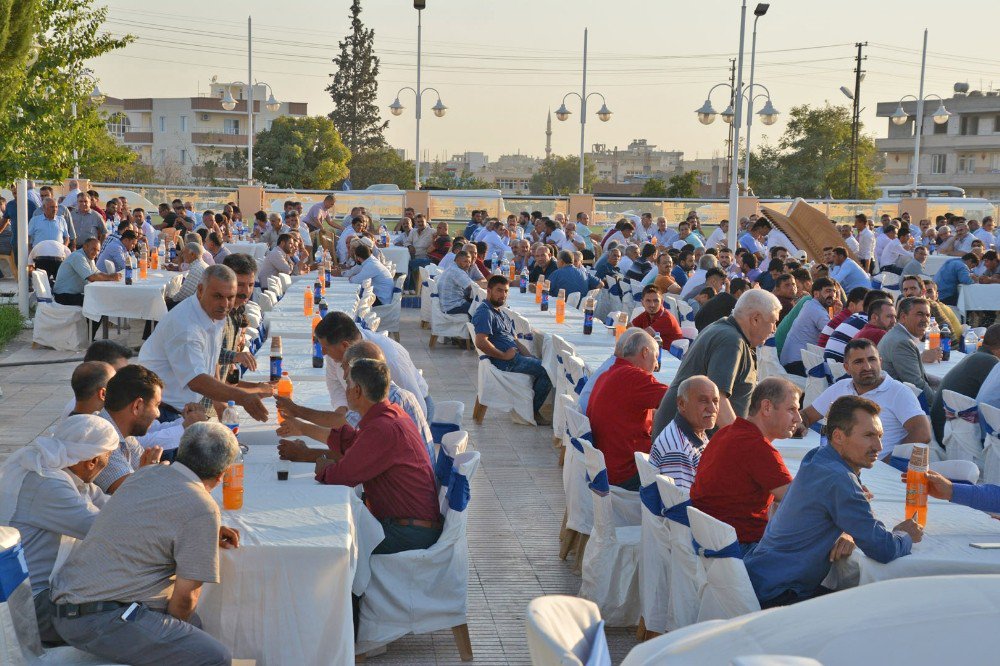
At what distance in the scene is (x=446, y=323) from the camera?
1393cm

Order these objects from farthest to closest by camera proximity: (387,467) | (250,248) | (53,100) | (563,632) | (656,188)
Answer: (656,188) → (250,248) → (53,100) → (387,467) → (563,632)

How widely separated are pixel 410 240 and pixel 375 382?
1486 cm

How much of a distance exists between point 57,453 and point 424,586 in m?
1.76

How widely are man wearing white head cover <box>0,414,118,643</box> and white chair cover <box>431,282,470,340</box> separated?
960 cm

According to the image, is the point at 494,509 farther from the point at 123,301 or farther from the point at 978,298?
the point at 978,298

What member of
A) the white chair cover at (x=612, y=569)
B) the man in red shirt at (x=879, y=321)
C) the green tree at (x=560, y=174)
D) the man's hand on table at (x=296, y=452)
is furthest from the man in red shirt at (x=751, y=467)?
the green tree at (x=560, y=174)

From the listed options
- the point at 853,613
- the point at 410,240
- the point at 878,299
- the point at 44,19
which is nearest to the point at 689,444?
the point at 853,613

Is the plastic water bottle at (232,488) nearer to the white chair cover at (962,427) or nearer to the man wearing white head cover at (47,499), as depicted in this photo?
the man wearing white head cover at (47,499)

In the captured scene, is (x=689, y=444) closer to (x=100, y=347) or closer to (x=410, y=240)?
(x=100, y=347)

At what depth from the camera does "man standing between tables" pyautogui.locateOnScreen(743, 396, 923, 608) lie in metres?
4.20

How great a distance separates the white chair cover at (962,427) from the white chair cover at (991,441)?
0.17m

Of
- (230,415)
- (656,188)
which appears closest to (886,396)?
(230,415)

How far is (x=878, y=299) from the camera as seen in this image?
8383 millimetres

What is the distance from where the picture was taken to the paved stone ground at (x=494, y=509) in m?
5.36
